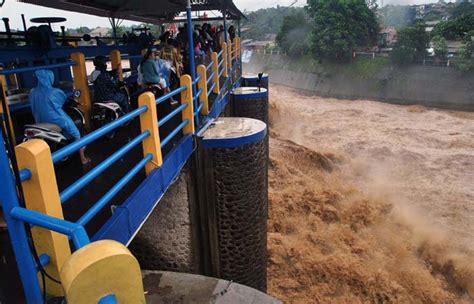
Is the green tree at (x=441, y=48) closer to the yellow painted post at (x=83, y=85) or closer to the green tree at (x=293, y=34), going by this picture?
the green tree at (x=293, y=34)

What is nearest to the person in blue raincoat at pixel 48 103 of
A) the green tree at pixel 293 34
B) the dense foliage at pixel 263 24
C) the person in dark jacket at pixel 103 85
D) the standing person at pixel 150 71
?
the person in dark jacket at pixel 103 85

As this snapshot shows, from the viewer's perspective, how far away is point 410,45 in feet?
86.6

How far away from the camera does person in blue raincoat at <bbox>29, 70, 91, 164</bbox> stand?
3.67m

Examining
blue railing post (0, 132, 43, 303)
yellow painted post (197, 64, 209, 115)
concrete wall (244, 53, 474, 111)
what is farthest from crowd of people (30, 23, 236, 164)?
concrete wall (244, 53, 474, 111)

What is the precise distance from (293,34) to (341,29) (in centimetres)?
917

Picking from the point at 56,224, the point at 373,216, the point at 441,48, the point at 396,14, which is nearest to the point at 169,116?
the point at 56,224

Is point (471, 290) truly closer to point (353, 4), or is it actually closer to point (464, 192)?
point (464, 192)

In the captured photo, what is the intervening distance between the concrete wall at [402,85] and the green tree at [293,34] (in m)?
4.68

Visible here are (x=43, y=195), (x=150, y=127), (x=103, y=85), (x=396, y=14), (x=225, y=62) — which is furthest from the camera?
(x=396, y=14)

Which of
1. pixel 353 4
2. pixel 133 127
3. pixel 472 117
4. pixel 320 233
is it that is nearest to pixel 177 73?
pixel 133 127

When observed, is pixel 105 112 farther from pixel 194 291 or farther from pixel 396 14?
pixel 396 14

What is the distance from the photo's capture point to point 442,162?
594 inches

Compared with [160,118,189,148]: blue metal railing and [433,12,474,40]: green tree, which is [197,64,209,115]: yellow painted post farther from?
[433,12,474,40]: green tree

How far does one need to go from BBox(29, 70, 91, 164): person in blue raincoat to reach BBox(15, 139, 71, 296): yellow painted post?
6.61ft
